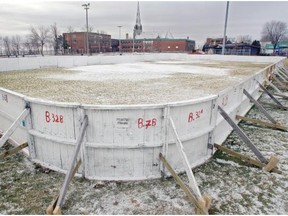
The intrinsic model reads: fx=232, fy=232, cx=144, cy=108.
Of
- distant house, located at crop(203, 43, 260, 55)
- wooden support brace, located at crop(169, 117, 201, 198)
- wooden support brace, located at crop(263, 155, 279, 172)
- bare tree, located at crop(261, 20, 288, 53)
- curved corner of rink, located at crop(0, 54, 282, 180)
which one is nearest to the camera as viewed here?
wooden support brace, located at crop(169, 117, 201, 198)

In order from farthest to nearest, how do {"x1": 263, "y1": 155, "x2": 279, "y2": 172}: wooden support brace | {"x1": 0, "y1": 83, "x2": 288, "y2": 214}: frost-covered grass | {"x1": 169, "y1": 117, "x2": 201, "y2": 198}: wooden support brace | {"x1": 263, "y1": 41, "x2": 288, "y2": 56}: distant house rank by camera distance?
1. {"x1": 263, "y1": 41, "x2": 288, "y2": 56}: distant house
2. {"x1": 263, "y1": 155, "x2": 279, "y2": 172}: wooden support brace
3. {"x1": 0, "y1": 83, "x2": 288, "y2": 214}: frost-covered grass
4. {"x1": 169, "y1": 117, "x2": 201, "y2": 198}: wooden support brace

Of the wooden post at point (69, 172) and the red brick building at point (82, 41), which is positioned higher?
the red brick building at point (82, 41)

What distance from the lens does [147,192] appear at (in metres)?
4.09

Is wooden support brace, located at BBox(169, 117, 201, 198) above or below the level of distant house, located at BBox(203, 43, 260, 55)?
below

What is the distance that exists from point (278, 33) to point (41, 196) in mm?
91894

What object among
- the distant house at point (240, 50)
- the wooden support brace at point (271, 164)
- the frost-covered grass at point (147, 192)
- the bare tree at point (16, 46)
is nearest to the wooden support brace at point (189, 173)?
the frost-covered grass at point (147, 192)

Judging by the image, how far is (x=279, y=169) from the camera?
4.93 meters

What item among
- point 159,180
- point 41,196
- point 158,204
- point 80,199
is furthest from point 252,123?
point 41,196

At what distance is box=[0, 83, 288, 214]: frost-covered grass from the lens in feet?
12.0

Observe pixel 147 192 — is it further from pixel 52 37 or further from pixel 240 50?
pixel 52 37

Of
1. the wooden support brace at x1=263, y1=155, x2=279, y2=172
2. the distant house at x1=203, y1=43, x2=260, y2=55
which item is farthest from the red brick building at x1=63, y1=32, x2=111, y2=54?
the wooden support brace at x1=263, y1=155, x2=279, y2=172

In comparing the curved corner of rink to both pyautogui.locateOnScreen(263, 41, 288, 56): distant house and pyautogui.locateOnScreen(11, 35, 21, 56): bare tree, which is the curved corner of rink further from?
pyautogui.locateOnScreen(263, 41, 288, 56): distant house

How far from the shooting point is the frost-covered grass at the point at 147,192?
12.0 ft

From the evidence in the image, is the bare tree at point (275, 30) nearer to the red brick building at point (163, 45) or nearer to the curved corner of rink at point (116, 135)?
the red brick building at point (163, 45)
